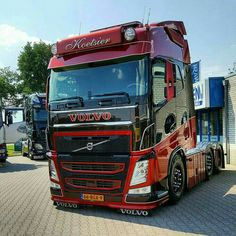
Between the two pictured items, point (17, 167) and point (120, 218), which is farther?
point (17, 167)

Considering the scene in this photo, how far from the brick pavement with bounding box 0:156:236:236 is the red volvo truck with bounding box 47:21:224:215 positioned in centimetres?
27

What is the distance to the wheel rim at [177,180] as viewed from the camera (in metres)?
7.64

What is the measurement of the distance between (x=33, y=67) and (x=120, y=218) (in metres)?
48.4

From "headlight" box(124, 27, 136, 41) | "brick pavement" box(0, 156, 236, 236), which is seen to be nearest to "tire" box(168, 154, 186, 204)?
"brick pavement" box(0, 156, 236, 236)

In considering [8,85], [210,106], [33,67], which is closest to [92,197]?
[210,106]

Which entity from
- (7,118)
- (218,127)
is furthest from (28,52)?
(218,127)

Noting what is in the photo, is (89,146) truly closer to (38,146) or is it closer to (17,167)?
(17,167)

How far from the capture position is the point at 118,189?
22.1 feet

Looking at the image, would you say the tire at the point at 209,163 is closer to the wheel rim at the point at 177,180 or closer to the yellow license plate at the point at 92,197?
the wheel rim at the point at 177,180

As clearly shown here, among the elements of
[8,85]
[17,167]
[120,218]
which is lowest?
[17,167]

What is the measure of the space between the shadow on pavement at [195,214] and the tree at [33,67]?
1759 inches

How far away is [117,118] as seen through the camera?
667 cm

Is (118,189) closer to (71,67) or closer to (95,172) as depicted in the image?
(95,172)

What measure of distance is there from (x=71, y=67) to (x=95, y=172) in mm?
2140
